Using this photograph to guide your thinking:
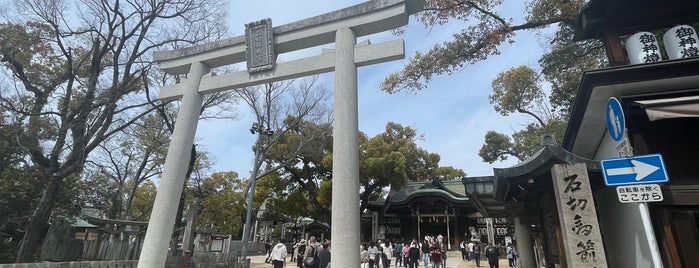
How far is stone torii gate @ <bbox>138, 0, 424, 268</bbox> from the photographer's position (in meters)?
5.97

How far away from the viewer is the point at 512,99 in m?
25.6

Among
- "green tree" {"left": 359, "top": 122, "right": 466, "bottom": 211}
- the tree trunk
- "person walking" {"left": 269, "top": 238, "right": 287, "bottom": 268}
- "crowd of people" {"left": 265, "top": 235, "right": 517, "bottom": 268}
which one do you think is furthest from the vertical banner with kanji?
"green tree" {"left": 359, "top": 122, "right": 466, "bottom": 211}

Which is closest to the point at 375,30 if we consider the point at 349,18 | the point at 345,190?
the point at 349,18

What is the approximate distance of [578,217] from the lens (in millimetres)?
4523

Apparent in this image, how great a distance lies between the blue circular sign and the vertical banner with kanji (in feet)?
3.47

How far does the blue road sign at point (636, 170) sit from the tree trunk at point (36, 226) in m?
15.1

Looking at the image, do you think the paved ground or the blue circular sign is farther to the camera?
the paved ground

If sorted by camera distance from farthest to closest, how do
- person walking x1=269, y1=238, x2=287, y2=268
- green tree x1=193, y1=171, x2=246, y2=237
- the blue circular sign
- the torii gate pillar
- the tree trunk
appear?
green tree x1=193, y1=171, x2=246, y2=237 < the tree trunk < person walking x1=269, y1=238, x2=287, y2=268 < the torii gate pillar < the blue circular sign

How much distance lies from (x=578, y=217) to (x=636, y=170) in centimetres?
153

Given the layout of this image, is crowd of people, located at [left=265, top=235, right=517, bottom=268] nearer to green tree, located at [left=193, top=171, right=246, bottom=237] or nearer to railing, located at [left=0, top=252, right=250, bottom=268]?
railing, located at [left=0, top=252, right=250, bottom=268]

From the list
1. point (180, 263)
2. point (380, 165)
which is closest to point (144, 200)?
point (380, 165)

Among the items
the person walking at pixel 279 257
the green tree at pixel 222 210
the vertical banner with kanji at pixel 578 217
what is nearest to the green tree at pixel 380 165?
the green tree at pixel 222 210

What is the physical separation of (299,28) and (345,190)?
387cm

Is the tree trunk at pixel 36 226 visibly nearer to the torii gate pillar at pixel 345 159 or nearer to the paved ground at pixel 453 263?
the paved ground at pixel 453 263
